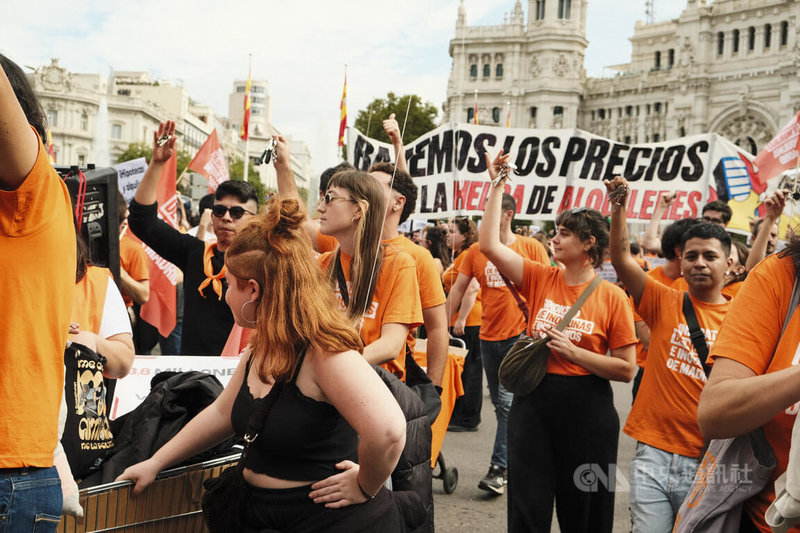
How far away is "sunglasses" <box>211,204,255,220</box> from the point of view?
4.62 meters

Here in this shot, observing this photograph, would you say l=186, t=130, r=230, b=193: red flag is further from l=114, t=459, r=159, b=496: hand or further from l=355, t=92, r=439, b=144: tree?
l=355, t=92, r=439, b=144: tree

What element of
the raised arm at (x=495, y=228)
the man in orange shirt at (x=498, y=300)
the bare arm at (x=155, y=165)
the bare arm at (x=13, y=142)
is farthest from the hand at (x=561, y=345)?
the bare arm at (x=13, y=142)

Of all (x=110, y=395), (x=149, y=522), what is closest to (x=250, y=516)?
(x=149, y=522)

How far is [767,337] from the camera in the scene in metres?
2.03

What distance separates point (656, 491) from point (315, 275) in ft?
6.89

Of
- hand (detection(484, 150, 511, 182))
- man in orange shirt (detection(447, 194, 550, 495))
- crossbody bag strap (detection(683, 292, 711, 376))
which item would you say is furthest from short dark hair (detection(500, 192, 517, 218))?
crossbody bag strap (detection(683, 292, 711, 376))

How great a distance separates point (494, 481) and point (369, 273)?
294 cm

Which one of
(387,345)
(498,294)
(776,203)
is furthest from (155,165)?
(498,294)

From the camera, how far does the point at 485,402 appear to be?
9.56 meters

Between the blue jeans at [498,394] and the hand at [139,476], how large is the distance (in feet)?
13.1

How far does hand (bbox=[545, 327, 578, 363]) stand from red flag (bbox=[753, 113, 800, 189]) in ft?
15.7

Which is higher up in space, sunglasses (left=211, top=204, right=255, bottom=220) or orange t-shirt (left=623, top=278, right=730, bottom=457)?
sunglasses (left=211, top=204, right=255, bottom=220)

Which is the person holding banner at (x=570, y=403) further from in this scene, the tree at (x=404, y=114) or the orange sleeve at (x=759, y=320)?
the tree at (x=404, y=114)

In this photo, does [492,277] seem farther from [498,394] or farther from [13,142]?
[13,142]
